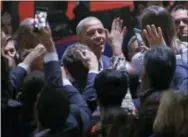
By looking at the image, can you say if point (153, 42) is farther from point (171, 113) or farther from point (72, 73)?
point (171, 113)

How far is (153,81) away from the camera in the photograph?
278cm

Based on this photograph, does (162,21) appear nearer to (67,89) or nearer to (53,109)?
(67,89)

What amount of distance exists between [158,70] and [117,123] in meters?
0.35

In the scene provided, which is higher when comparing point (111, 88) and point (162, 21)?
point (162, 21)

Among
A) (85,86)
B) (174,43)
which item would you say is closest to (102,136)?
(85,86)

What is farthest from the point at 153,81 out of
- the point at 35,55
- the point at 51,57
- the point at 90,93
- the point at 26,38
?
the point at 26,38

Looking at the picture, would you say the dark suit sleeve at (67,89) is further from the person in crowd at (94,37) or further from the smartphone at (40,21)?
the person in crowd at (94,37)

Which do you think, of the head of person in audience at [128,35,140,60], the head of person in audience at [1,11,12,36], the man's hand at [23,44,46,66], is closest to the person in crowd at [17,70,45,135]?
the man's hand at [23,44,46,66]

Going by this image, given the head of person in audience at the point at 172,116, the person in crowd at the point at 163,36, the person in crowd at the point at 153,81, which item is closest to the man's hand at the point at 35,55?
the person in crowd at the point at 163,36

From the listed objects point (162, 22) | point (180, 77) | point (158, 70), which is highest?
point (162, 22)

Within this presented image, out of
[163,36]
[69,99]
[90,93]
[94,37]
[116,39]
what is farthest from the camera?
[94,37]

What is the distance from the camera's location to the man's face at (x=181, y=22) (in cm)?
425

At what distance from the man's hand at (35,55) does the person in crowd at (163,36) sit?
1.79 ft

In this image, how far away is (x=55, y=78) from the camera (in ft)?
9.55
